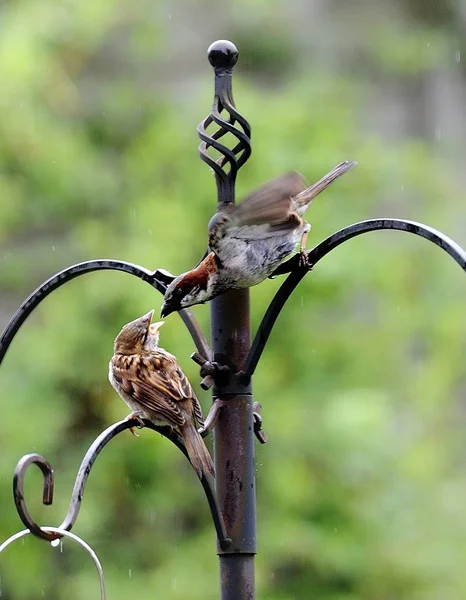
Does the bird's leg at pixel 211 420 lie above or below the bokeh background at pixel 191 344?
below

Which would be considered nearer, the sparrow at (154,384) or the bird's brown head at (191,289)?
the bird's brown head at (191,289)

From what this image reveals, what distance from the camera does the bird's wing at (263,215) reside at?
1975mm

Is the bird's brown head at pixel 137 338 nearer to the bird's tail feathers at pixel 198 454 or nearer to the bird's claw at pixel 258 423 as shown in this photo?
the bird's tail feathers at pixel 198 454

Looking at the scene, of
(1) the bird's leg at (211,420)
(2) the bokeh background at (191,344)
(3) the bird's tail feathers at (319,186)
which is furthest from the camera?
(2) the bokeh background at (191,344)

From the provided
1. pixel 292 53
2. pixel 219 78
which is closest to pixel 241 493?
pixel 219 78

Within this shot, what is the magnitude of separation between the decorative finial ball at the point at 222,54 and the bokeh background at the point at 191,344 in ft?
8.10

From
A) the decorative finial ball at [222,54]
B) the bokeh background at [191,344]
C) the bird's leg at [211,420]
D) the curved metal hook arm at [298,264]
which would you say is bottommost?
the bird's leg at [211,420]

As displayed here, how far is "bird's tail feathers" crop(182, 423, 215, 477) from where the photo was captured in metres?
2.12

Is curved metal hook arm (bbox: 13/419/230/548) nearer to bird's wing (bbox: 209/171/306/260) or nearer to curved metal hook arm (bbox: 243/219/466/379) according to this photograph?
curved metal hook arm (bbox: 243/219/466/379)

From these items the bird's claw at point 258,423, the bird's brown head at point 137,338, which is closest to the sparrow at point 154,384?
the bird's brown head at point 137,338

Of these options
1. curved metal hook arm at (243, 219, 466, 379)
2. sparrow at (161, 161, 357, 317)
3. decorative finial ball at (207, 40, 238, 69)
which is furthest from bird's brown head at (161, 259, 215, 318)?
decorative finial ball at (207, 40, 238, 69)

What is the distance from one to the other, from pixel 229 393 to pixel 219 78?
59 cm

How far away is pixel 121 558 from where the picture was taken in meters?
4.79

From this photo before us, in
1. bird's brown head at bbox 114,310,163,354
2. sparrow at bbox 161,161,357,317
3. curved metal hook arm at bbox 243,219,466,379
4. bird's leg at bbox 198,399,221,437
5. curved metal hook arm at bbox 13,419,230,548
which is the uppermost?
bird's brown head at bbox 114,310,163,354
